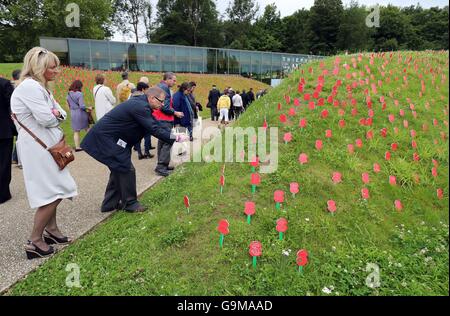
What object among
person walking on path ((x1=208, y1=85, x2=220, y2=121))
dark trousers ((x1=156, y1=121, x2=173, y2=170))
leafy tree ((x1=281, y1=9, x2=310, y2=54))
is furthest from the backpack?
leafy tree ((x1=281, y1=9, x2=310, y2=54))

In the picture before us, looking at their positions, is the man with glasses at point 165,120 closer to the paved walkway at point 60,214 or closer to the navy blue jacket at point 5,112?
the paved walkway at point 60,214

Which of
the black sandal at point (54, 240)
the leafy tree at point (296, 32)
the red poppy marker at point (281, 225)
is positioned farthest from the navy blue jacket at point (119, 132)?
the leafy tree at point (296, 32)

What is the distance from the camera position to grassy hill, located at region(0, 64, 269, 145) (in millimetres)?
19500

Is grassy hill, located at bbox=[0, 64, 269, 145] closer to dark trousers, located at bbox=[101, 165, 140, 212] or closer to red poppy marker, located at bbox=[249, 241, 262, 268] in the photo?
dark trousers, located at bbox=[101, 165, 140, 212]

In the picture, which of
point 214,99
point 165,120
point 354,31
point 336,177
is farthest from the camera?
point 354,31

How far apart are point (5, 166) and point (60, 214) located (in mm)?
1551

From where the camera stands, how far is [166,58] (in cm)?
3278

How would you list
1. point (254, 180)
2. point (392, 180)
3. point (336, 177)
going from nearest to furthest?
point (254, 180) → point (336, 177) → point (392, 180)

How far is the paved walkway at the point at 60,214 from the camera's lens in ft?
12.2

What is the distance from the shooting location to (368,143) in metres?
5.95

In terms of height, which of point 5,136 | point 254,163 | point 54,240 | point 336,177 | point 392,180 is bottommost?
point 54,240

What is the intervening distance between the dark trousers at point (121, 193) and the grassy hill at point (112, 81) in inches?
264

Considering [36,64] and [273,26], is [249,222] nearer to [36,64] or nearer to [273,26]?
[36,64]

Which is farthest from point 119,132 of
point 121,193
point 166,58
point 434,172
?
point 166,58
